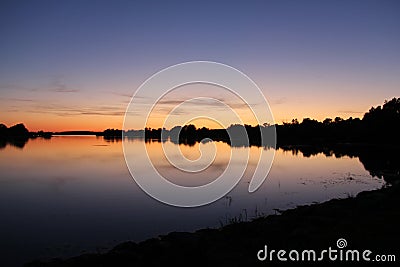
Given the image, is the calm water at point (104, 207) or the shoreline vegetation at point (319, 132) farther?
the shoreline vegetation at point (319, 132)

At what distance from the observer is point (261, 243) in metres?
8.30

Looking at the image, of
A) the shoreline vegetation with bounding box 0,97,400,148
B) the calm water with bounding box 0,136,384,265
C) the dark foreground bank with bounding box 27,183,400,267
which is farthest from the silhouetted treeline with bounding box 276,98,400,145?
the dark foreground bank with bounding box 27,183,400,267

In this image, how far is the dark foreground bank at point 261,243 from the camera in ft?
24.1

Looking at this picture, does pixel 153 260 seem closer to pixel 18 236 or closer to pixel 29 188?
pixel 18 236

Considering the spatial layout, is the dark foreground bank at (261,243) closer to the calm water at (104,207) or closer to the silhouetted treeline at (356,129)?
the calm water at (104,207)

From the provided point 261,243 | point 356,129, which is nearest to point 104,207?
point 261,243

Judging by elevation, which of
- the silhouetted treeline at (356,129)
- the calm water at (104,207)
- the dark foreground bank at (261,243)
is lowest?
the calm water at (104,207)

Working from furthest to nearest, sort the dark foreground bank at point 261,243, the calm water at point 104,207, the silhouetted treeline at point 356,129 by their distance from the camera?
the silhouetted treeline at point 356,129, the calm water at point 104,207, the dark foreground bank at point 261,243

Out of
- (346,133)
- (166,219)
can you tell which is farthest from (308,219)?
(346,133)

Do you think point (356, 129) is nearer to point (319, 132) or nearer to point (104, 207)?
point (319, 132)

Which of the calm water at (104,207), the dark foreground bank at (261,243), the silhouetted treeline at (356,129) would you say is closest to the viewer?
the dark foreground bank at (261,243)

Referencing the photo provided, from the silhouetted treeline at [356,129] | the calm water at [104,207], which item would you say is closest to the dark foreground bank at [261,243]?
the calm water at [104,207]

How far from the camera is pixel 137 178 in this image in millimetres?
25812

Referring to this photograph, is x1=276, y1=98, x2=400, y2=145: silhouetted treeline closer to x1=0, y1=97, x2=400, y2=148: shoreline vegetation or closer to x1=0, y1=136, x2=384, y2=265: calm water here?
x1=0, y1=97, x2=400, y2=148: shoreline vegetation
